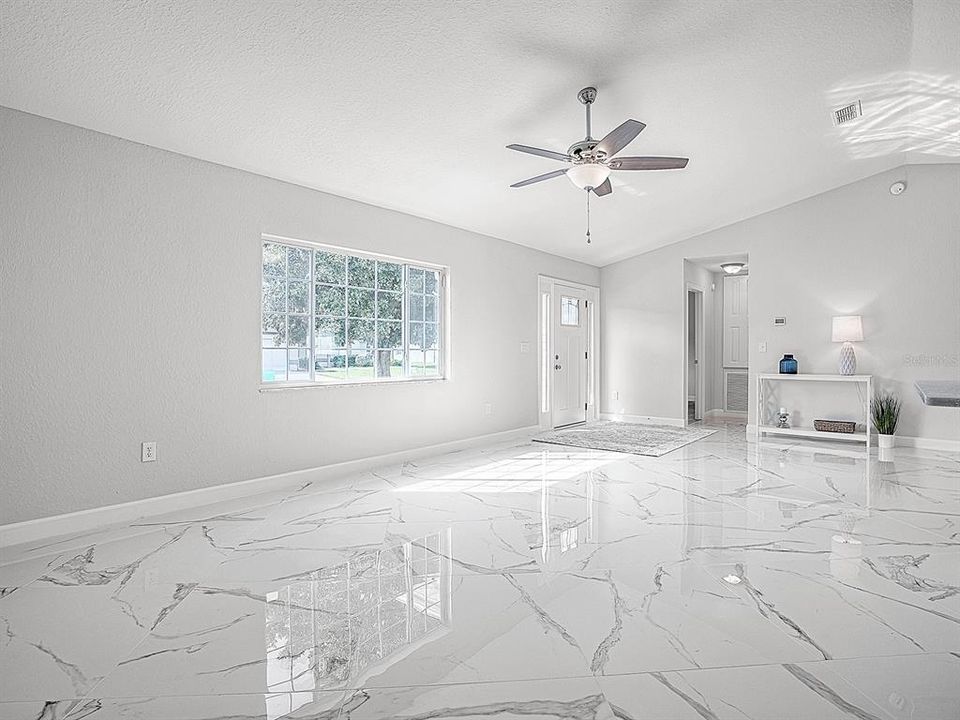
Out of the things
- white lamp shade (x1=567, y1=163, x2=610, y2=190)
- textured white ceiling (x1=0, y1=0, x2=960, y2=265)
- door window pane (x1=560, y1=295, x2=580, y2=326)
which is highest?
textured white ceiling (x1=0, y1=0, x2=960, y2=265)

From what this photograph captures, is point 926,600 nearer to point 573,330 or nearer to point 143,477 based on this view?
point 143,477

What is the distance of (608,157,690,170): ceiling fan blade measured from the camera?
352cm

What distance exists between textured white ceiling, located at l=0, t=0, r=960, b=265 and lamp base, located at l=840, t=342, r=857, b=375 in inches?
93.9

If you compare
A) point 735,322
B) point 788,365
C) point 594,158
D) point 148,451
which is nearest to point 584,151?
point 594,158

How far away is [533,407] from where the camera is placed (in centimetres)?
688

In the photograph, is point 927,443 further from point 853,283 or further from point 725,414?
point 725,414

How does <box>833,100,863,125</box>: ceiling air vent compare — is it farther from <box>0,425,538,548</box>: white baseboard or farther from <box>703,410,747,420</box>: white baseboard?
<box>703,410,747,420</box>: white baseboard

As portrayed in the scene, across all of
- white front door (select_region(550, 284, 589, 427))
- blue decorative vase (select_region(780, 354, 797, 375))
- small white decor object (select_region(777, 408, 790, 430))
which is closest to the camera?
blue decorative vase (select_region(780, 354, 797, 375))

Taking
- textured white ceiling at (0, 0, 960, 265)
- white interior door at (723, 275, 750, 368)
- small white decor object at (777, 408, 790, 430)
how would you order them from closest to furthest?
textured white ceiling at (0, 0, 960, 265) → small white decor object at (777, 408, 790, 430) → white interior door at (723, 275, 750, 368)

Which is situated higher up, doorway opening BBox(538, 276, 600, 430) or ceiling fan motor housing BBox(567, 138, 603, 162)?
ceiling fan motor housing BBox(567, 138, 603, 162)

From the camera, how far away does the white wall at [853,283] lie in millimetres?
5668

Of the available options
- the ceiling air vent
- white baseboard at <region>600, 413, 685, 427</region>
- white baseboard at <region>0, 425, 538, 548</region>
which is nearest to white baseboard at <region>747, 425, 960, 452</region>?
white baseboard at <region>600, 413, 685, 427</region>

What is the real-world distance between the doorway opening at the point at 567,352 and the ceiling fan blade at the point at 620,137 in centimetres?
376

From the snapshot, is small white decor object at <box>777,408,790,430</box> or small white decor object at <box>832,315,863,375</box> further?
small white decor object at <box>777,408,790,430</box>
